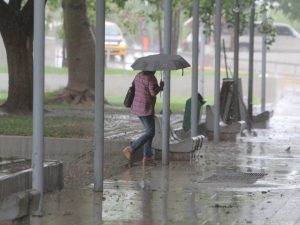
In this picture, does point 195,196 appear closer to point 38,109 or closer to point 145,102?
point 38,109

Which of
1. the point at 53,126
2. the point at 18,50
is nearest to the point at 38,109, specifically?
the point at 53,126

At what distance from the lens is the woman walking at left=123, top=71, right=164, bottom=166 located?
1348 cm

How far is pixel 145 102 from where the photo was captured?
13.5 meters

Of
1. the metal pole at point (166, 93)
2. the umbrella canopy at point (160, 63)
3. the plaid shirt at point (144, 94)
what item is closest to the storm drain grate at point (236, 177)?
the metal pole at point (166, 93)

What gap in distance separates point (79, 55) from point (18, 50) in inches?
249

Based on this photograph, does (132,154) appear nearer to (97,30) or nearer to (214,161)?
(214,161)

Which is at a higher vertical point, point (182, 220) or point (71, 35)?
point (71, 35)

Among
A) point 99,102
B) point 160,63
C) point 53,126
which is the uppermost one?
point 160,63

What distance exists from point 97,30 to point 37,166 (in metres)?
2.44

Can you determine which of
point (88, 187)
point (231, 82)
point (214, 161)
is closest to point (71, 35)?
point (231, 82)

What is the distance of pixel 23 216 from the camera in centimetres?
844

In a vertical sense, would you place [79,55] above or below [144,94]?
above

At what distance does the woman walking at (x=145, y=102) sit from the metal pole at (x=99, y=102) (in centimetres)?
266

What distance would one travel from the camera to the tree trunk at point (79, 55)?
25906 mm
